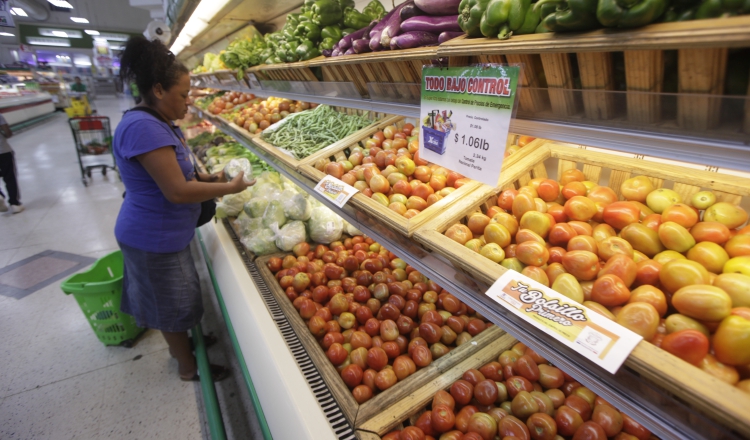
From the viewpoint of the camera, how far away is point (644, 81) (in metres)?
0.64

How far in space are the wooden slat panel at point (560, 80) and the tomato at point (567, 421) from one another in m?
0.99

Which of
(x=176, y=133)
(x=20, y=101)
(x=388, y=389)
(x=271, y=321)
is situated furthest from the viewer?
(x=20, y=101)

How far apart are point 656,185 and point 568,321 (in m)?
0.78

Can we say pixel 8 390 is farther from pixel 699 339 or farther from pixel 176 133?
pixel 699 339

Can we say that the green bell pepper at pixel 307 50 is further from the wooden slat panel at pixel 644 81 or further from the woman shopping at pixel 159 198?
the wooden slat panel at pixel 644 81

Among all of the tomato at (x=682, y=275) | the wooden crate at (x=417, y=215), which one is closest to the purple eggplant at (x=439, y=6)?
the wooden crate at (x=417, y=215)

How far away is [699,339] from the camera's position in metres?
0.63

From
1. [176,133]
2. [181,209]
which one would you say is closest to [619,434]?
[181,209]

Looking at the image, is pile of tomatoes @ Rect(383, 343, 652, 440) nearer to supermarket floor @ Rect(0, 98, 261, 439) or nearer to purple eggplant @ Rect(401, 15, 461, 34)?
purple eggplant @ Rect(401, 15, 461, 34)

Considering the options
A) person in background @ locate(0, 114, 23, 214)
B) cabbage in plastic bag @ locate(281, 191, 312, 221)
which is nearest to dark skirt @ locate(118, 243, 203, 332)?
cabbage in plastic bag @ locate(281, 191, 312, 221)

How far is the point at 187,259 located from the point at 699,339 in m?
2.51

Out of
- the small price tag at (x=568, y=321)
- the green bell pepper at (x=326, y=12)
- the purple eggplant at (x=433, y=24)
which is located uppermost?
the green bell pepper at (x=326, y=12)

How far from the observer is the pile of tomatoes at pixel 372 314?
1535mm

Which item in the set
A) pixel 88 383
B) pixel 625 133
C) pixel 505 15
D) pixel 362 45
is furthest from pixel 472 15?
pixel 88 383
